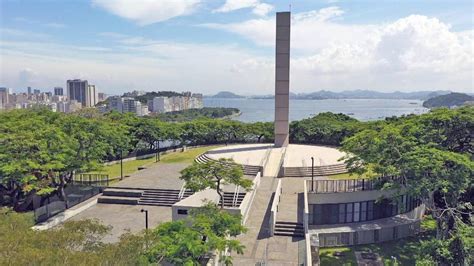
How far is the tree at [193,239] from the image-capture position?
13.5m

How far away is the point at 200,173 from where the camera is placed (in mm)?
21266

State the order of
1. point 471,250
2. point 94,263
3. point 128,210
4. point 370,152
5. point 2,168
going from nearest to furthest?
point 94,263
point 471,250
point 2,168
point 370,152
point 128,210

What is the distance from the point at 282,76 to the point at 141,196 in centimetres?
2182

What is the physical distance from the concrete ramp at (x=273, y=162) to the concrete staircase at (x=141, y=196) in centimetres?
836

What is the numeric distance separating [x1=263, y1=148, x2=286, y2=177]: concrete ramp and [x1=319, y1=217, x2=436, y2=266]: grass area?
36.2 feet

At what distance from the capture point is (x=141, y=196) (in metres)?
29.4

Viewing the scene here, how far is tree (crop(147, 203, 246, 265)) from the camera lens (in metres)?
13.5

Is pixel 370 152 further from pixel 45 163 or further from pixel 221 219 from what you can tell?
pixel 45 163

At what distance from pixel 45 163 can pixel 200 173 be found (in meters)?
11.9

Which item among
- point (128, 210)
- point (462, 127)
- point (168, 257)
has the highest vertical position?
point (462, 127)

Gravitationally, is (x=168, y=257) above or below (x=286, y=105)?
below

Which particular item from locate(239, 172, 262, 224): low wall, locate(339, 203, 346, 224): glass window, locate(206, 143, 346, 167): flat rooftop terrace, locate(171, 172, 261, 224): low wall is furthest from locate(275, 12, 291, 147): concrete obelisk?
locate(339, 203, 346, 224): glass window

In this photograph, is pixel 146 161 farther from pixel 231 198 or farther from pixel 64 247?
pixel 64 247

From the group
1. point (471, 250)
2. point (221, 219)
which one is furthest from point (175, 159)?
point (471, 250)
